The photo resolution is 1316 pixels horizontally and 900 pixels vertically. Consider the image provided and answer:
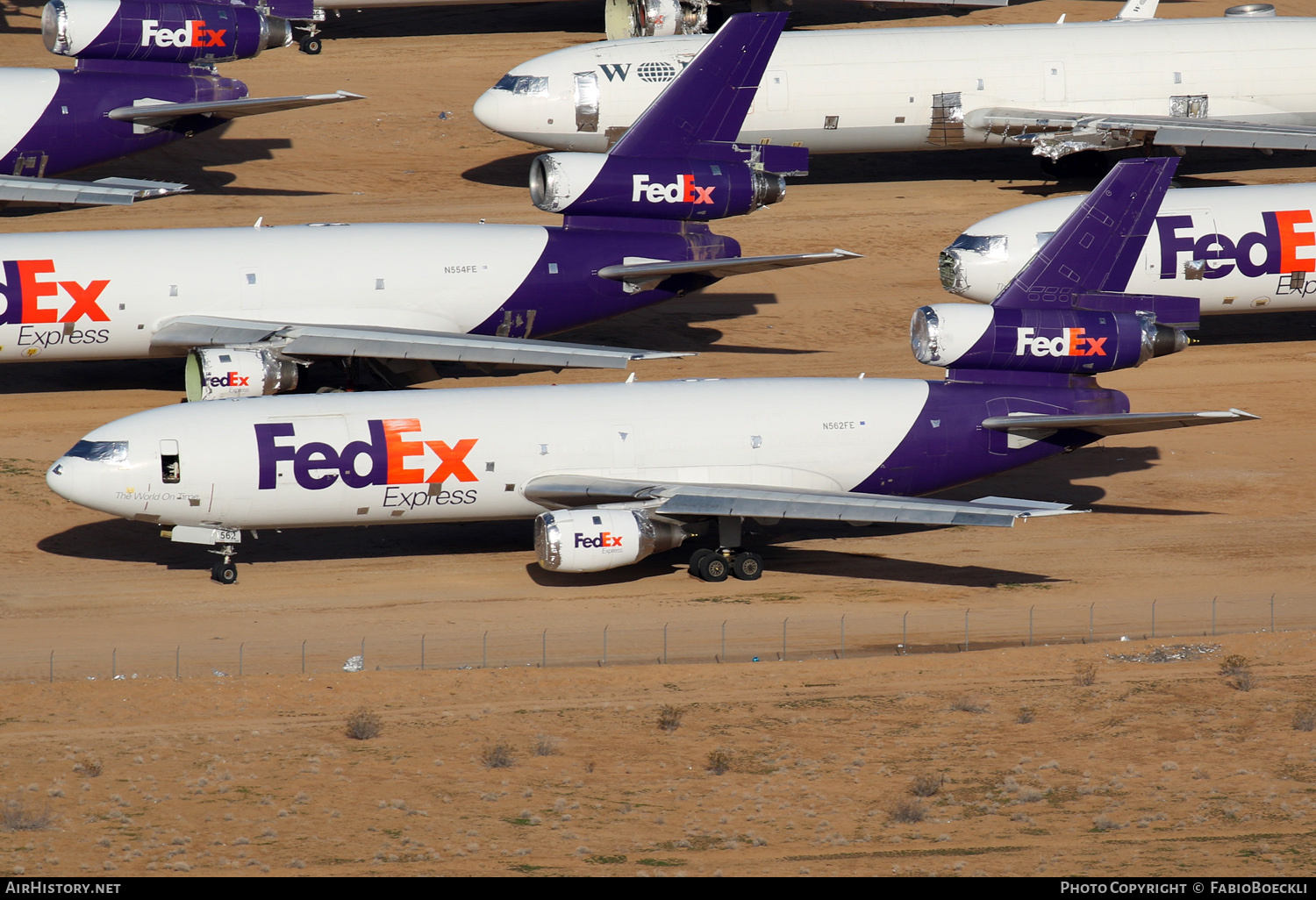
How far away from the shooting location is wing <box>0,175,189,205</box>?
57.4 meters

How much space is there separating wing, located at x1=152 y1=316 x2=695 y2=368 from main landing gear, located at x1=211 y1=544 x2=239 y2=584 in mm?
10181

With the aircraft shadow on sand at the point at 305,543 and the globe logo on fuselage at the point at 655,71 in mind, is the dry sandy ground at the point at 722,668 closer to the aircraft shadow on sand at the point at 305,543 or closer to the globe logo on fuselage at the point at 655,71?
the aircraft shadow on sand at the point at 305,543

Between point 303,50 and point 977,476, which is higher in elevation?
point 303,50

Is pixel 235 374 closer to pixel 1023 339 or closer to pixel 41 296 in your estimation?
pixel 41 296

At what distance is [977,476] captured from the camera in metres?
44.9

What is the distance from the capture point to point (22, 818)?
28.7 metres

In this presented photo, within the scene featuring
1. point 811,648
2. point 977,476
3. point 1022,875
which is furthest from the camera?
point 977,476

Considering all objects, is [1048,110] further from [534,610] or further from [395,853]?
[395,853]

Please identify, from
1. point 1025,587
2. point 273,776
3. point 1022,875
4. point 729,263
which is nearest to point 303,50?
point 729,263

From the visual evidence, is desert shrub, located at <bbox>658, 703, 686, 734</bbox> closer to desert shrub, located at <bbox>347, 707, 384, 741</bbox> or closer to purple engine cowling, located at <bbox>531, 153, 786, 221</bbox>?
desert shrub, located at <bbox>347, 707, 384, 741</bbox>

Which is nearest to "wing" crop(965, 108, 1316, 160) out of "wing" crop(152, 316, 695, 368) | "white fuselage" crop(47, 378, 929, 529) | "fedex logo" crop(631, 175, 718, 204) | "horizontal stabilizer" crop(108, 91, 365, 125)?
"fedex logo" crop(631, 175, 718, 204)

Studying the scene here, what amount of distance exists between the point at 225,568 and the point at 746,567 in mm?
12147

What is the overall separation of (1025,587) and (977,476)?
3.69 meters

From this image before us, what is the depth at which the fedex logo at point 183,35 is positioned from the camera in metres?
66.9
